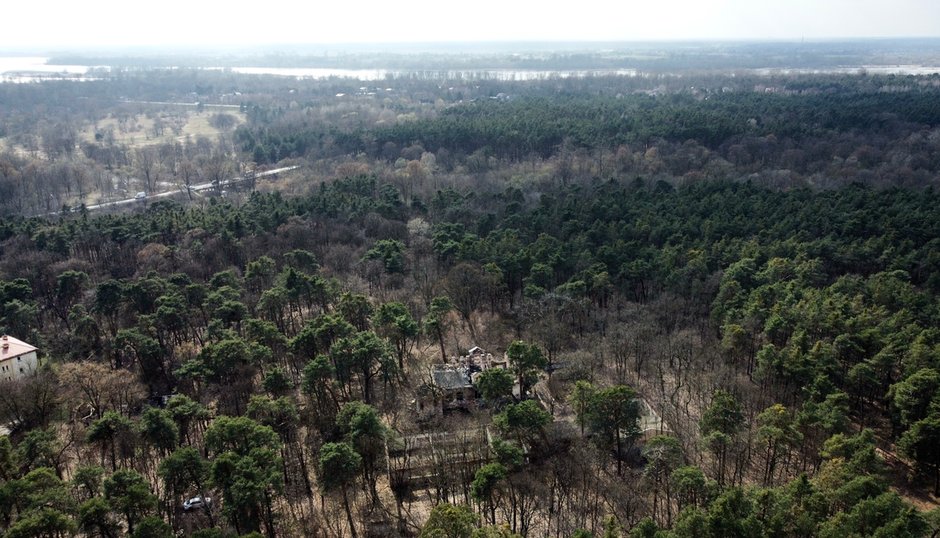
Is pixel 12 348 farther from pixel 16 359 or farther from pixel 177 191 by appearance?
pixel 177 191

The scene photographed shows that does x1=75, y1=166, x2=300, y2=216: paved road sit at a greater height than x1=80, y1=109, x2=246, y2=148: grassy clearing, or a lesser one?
lesser

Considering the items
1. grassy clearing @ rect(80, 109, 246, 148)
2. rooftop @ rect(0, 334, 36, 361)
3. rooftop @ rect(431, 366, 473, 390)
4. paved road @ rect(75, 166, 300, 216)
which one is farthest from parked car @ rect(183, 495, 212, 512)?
grassy clearing @ rect(80, 109, 246, 148)

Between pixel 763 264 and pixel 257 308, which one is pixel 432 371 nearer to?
pixel 257 308

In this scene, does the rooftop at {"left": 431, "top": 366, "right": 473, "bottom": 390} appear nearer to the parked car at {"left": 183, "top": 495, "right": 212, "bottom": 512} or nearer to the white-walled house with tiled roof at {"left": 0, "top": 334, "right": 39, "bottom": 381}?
the parked car at {"left": 183, "top": 495, "right": 212, "bottom": 512}

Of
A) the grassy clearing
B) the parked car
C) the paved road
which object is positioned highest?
the grassy clearing

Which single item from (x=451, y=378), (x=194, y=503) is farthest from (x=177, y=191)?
Result: (x=194, y=503)

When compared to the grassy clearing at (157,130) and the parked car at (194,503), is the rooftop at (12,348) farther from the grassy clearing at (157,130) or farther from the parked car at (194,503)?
the grassy clearing at (157,130)

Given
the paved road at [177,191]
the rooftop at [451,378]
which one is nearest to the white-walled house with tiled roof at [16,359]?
the rooftop at [451,378]

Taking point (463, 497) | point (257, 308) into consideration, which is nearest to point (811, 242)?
point (463, 497)
